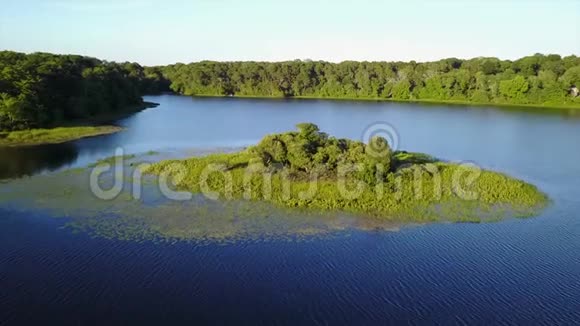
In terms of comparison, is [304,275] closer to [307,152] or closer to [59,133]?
[307,152]

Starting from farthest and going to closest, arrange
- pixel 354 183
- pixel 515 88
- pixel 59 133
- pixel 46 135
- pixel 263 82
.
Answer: pixel 263 82 → pixel 515 88 → pixel 59 133 → pixel 46 135 → pixel 354 183

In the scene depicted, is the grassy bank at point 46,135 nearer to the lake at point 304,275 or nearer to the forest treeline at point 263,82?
the forest treeline at point 263,82

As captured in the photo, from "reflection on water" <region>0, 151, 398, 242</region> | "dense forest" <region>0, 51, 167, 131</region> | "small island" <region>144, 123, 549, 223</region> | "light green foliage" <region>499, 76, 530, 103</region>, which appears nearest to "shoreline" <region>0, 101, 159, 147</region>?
"dense forest" <region>0, 51, 167, 131</region>

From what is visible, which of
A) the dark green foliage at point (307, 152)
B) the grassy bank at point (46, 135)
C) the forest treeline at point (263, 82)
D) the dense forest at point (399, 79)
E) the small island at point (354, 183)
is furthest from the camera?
the dense forest at point (399, 79)

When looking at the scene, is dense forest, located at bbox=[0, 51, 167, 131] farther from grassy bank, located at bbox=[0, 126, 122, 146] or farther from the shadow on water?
the shadow on water

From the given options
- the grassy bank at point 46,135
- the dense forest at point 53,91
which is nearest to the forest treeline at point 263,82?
the dense forest at point 53,91

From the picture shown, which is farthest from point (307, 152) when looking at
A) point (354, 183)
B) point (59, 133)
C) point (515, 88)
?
point (515, 88)
